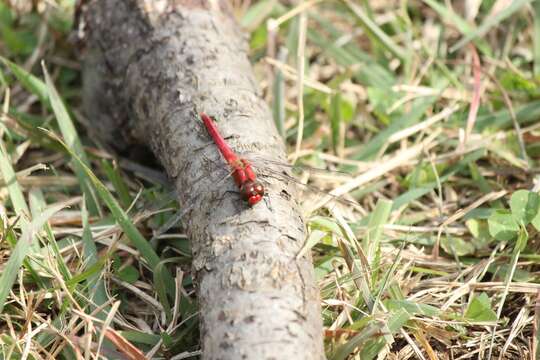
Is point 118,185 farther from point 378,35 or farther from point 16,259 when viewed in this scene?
point 378,35

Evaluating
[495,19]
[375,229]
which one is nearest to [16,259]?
[375,229]

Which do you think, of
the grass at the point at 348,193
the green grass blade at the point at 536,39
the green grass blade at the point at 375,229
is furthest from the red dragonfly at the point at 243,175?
the green grass blade at the point at 536,39

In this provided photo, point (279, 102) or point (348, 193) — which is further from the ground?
point (279, 102)

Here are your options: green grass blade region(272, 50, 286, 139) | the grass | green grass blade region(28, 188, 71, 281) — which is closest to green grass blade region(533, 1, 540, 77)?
the grass

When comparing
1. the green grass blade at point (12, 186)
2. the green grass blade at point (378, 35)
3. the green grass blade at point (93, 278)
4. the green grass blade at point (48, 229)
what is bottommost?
the green grass blade at point (93, 278)

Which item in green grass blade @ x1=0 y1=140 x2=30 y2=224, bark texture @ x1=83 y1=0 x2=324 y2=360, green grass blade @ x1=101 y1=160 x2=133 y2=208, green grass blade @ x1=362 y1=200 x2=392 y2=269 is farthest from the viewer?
green grass blade @ x1=101 y1=160 x2=133 y2=208

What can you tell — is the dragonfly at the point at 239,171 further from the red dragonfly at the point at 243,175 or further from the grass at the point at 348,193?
the grass at the point at 348,193

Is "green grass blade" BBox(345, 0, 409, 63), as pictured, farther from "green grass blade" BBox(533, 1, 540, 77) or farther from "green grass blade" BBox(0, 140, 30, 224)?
"green grass blade" BBox(0, 140, 30, 224)
